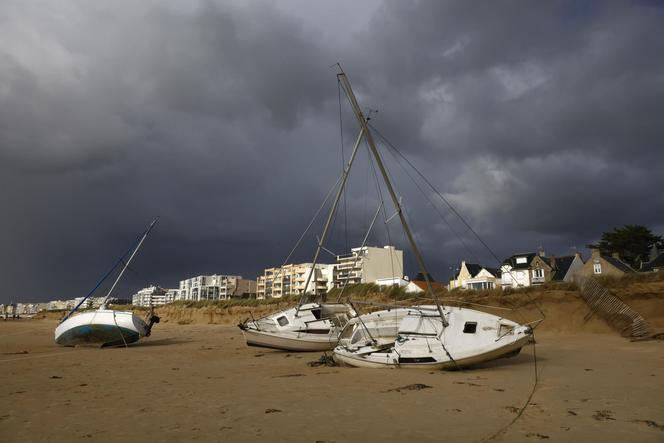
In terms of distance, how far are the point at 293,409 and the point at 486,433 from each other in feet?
12.8

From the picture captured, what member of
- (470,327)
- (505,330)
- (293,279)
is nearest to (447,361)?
(470,327)

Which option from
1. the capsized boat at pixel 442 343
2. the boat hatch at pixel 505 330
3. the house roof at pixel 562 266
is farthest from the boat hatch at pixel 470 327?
the house roof at pixel 562 266

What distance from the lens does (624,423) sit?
24.9 feet

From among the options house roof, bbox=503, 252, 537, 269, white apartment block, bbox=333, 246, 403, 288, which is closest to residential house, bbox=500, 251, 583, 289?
house roof, bbox=503, 252, 537, 269

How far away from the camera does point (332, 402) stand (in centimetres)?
967

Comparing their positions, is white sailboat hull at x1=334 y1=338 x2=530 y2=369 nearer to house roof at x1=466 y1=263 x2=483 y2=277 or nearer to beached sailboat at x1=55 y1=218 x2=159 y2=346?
beached sailboat at x1=55 y1=218 x2=159 y2=346

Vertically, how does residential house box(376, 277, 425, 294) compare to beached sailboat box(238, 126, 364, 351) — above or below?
above

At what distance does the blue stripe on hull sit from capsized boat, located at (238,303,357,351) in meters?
8.13

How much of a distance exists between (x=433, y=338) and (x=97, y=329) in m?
19.5

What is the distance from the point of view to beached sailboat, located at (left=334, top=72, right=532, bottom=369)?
14.2 meters

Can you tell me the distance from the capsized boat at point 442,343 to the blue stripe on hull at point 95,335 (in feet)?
49.0

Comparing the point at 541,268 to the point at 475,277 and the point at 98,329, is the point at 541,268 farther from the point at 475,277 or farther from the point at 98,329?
the point at 98,329

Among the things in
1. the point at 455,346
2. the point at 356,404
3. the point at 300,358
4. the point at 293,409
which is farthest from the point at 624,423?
the point at 300,358

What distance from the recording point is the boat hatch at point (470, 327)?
14953 millimetres
